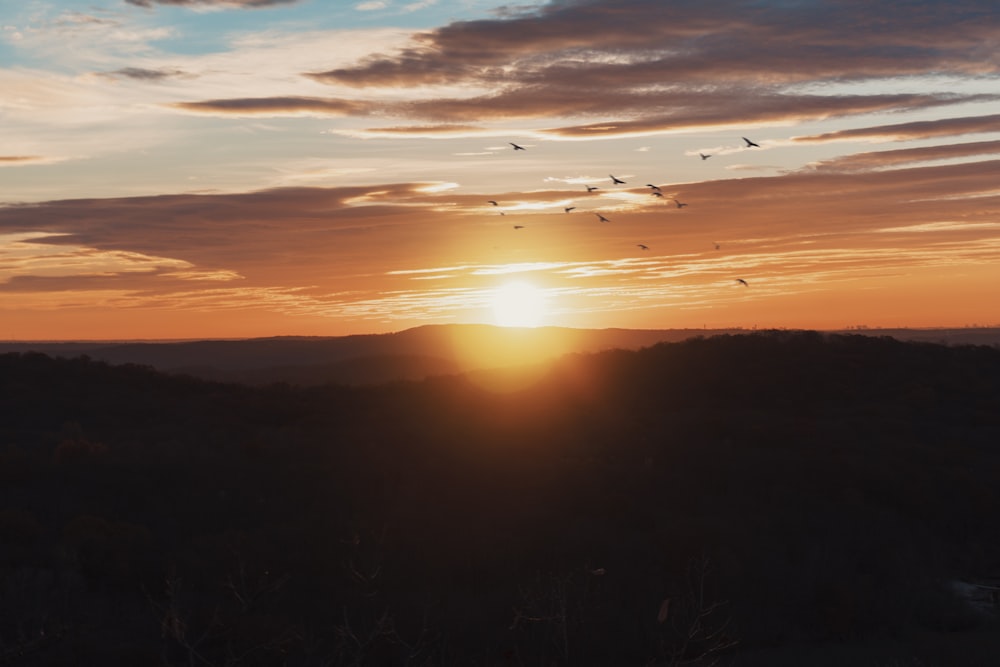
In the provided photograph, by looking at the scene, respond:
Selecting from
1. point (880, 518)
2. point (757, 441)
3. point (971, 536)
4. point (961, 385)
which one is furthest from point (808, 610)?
point (961, 385)

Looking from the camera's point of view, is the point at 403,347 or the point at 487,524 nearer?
the point at 487,524

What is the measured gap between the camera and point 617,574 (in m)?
16.8

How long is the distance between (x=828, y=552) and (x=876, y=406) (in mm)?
16116

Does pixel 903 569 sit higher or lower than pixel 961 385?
Result: lower

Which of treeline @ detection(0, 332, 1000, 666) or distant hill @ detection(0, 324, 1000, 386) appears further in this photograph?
distant hill @ detection(0, 324, 1000, 386)

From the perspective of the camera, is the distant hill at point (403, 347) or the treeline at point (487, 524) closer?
the treeline at point (487, 524)

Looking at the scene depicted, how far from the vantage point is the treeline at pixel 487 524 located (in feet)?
45.4

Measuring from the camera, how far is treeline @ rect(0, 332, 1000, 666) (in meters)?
13.8

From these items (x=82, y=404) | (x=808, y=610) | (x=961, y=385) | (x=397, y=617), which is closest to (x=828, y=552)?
(x=808, y=610)

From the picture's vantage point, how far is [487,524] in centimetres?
1917

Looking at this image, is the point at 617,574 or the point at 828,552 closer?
the point at 617,574

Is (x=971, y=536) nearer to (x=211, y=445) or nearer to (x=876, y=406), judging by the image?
(x=876, y=406)

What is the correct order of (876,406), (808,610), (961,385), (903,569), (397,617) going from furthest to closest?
(961,385)
(876,406)
(903,569)
(808,610)
(397,617)

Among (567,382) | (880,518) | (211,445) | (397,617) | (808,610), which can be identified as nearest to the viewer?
(397,617)
